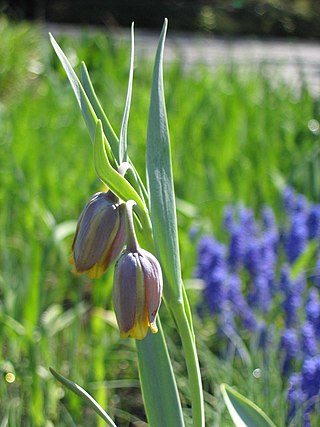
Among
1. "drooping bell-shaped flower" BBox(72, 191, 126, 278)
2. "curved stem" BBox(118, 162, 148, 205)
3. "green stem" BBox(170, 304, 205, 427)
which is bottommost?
"green stem" BBox(170, 304, 205, 427)

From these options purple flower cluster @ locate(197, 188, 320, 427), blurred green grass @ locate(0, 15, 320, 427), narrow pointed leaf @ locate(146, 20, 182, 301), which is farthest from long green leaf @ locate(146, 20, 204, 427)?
purple flower cluster @ locate(197, 188, 320, 427)

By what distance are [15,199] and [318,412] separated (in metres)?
1.19

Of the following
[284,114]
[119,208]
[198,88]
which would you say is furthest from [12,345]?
[198,88]

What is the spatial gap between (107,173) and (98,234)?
0.20 feet

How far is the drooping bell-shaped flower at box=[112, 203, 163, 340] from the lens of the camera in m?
0.75

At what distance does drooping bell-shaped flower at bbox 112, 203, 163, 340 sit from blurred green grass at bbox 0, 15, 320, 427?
1.58 ft

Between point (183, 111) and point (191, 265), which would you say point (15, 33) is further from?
point (191, 265)

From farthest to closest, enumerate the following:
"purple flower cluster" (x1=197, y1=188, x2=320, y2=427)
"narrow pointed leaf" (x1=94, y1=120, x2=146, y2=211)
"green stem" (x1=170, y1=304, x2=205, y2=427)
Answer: "purple flower cluster" (x1=197, y1=188, x2=320, y2=427) → "green stem" (x1=170, y1=304, x2=205, y2=427) → "narrow pointed leaf" (x1=94, y1=120, x2=146, y2=211)

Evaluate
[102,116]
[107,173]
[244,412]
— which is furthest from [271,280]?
[107,173]

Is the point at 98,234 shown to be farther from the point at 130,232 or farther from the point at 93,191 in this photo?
the point at 93,191

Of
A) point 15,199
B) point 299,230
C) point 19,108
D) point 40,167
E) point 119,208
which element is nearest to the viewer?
point 119,208

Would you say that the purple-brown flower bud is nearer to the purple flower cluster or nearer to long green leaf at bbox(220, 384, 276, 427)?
long green leaf at bbox(220, 384, 276, 427)

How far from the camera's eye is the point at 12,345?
1.53 metres

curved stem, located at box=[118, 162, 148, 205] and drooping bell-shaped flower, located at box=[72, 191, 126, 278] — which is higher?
curved stem, located at box=[118, 162, 148, 205]
